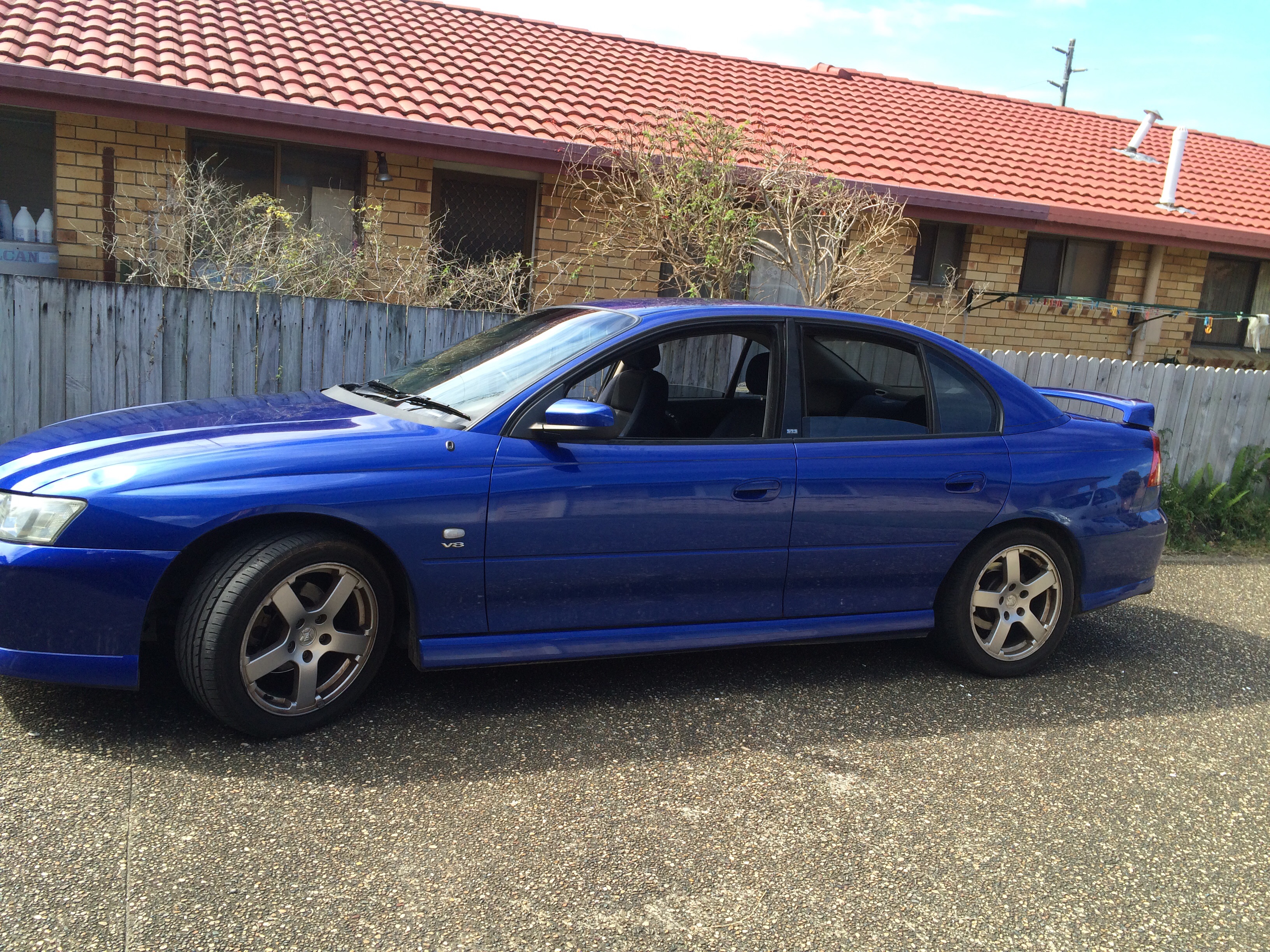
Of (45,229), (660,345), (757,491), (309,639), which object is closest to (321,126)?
(45,229)

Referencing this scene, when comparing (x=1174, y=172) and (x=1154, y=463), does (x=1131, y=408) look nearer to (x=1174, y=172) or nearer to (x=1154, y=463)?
(x=1154, y=463)

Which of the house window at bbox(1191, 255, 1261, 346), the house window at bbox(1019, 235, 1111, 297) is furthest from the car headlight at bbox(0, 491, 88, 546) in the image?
the house window at bbox(1191, 255, 1261, 346)

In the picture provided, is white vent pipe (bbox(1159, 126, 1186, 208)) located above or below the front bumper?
above

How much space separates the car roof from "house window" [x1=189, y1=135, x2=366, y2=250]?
6.92 meters

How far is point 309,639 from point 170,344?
357 cm

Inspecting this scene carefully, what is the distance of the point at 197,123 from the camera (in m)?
9.48

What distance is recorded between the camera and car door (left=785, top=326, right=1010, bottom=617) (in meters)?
4.25

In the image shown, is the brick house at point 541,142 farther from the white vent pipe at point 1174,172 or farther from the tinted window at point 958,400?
the tinted window at point 958,400

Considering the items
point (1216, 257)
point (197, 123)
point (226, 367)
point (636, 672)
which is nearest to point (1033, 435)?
point (636, 672)

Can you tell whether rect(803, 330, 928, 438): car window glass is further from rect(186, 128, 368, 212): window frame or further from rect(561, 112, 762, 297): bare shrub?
rect(186, 128, 368, 212): window frame

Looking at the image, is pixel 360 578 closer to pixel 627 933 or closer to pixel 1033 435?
pixel 627 933

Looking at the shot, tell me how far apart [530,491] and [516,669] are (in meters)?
1.06

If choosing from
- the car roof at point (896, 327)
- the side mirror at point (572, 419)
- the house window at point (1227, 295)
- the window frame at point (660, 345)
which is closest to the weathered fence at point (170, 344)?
the car roof at point (896, 327)

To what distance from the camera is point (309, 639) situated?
3529 mm
